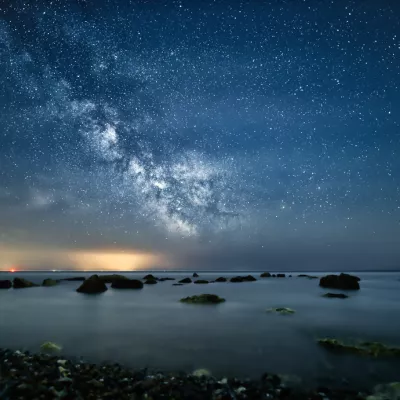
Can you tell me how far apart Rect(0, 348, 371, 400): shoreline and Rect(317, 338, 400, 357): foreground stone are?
180 inches

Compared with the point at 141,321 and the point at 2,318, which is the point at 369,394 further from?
the point at 2,318

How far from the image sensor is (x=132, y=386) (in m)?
7.86

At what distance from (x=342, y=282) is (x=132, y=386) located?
52.6 meters

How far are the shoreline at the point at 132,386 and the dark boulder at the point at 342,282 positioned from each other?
46.8m

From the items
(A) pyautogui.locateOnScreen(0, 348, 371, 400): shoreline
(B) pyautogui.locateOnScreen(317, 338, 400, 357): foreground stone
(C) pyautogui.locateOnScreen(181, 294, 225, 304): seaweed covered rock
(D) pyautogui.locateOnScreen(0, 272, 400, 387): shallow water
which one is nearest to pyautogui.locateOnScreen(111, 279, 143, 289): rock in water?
(C) pyautogui.locateOnScreen(181, 294, 225, 304): seaweed covered rock

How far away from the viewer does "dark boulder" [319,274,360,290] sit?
165ft

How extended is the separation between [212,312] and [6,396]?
65.4ft

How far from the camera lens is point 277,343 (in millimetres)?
14875

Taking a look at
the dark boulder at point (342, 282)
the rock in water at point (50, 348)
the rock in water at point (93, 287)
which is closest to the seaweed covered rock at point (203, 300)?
the rock in water at point (93, 287)

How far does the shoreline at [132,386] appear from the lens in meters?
7.18

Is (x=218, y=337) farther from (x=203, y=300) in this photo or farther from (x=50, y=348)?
(x=203, y=300)

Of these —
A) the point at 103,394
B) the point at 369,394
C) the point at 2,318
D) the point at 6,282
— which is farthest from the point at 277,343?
the point at 6,282

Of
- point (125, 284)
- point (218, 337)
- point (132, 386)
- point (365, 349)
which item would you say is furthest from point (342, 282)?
point (132, 386)

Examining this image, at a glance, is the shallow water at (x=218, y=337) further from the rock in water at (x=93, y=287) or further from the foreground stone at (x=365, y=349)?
the rock in water at (x=93, y=287)
